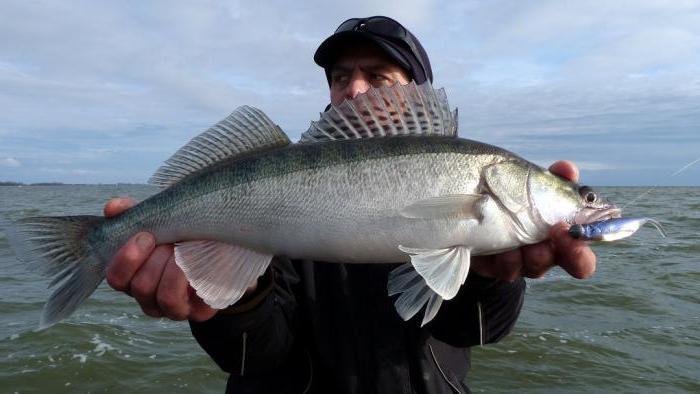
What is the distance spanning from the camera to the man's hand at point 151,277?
267cm

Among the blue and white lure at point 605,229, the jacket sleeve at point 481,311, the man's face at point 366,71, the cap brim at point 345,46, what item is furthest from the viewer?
the man's face at point 366,71

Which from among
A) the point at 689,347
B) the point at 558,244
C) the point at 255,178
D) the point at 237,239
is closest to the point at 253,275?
the point at 237,239

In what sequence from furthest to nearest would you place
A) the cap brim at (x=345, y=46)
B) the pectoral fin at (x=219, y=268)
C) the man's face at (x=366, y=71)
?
the man's face at (x=366, y=71) → the cap brim at (x=345, y=46) → the pectoral fin at (x=219, y=268)

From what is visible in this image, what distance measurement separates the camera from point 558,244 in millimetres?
2557

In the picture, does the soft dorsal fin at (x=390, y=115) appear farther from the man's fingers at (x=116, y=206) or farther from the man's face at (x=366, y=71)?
the man's face at (x=366, y=71)

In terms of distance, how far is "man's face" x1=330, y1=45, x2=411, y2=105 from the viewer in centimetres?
425

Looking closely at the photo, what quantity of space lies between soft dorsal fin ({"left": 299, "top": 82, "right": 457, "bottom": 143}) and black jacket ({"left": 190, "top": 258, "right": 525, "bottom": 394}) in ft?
2.94

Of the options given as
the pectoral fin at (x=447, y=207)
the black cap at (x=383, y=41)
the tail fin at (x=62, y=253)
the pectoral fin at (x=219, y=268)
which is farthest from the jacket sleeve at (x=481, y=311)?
the tail fin at (x=62, y=253)

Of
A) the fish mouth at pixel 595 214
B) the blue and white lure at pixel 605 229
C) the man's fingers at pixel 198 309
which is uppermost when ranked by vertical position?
the fish mouth at pixel 595 214

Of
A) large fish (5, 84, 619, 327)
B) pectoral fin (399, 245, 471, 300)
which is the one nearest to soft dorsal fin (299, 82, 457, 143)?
large fish (5, 84, 619, 327)

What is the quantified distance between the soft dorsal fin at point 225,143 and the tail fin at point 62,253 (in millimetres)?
498

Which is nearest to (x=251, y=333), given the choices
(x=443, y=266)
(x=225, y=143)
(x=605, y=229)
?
(x=225, y=143)

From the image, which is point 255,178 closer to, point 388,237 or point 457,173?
point 388,237

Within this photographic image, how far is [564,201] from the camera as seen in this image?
2725 mm
